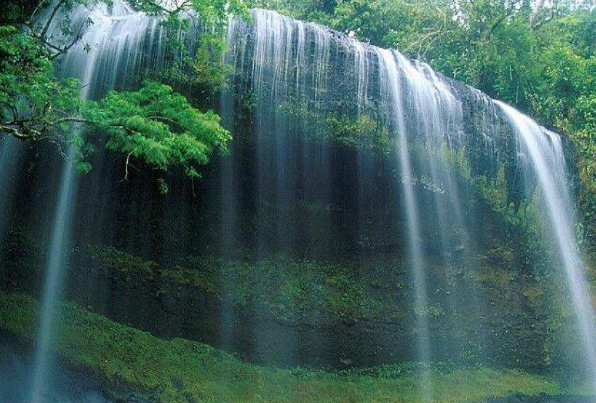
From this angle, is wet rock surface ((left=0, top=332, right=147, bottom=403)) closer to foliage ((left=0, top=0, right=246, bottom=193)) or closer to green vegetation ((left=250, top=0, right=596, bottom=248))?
foliage ((left=0, top=0, right=246, bottom=193))

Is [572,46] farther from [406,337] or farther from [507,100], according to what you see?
[406,337]

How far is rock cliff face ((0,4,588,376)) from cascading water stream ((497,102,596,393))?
0.95 ft

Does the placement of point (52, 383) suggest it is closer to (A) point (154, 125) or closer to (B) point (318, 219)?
(A) point (154, 125)

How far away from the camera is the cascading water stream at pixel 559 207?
38.1 feet

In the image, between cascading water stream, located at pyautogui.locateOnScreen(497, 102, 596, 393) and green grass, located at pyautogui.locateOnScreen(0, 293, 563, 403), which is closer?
green grass, located at pyautogui.locateOnScreen(0, 293, 563, 403)

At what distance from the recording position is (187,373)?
9.34 metres

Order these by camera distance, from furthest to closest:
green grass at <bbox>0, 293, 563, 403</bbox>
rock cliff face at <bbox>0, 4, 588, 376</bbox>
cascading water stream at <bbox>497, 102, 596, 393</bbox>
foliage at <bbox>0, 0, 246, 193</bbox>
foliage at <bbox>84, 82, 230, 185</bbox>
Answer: cascading water stream at <bbox>497, 102, 596, 393</bbox> → rock cliff face at <bbox>0, 4, 588, 376</bbox> → green grass at <bbox>0, 293, 563, 403</bbox> → foliage at <bbox>84, 82, 230, 185</bbox> → foliage at <bbox>0, 0, 246, 193</bbox>

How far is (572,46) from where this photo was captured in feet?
52.5

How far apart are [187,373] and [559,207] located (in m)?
8.14

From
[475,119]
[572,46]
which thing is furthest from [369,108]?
[572,46]

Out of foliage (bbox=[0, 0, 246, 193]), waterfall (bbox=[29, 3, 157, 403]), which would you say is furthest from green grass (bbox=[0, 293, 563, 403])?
foliage (bbox=[0, 0, 246, 193])

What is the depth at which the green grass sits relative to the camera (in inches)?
353

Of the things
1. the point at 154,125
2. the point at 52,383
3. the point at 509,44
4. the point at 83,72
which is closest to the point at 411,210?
the point at 154,125

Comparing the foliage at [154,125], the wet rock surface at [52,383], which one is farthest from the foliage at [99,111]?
the wet rock surface at [52,383]
